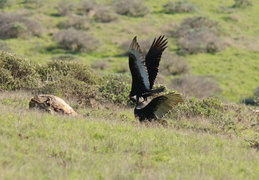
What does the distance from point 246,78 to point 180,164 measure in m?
25.9

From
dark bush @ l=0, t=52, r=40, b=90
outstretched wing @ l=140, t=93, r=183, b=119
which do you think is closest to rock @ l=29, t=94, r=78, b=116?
outstretched wing @ l=140, t=93, r=183, b=119

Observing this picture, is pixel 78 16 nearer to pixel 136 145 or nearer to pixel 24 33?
pixel 24 33

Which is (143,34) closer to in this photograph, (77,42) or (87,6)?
(77,42)

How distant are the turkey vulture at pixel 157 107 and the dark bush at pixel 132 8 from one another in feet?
127

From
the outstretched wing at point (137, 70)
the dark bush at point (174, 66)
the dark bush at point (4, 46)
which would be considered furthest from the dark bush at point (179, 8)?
the outstretched wing at point (137, 70)

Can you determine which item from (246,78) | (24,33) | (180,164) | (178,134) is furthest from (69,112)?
(24,33)

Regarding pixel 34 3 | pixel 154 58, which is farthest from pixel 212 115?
pixel 34 3

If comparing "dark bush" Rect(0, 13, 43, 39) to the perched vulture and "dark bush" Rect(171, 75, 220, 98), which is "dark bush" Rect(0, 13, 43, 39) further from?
the perched vulture

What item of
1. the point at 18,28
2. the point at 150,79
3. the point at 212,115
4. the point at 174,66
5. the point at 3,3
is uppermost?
the point at 150,79

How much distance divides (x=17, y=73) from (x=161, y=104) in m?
9.17

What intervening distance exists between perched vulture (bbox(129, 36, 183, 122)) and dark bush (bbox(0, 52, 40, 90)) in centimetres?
759

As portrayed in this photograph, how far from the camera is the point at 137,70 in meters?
10.7

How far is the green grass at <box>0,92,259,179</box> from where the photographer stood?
6.74 metres

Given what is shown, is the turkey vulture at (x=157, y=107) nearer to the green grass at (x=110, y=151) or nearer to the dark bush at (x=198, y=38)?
the green grass at (x=110, y=151)
